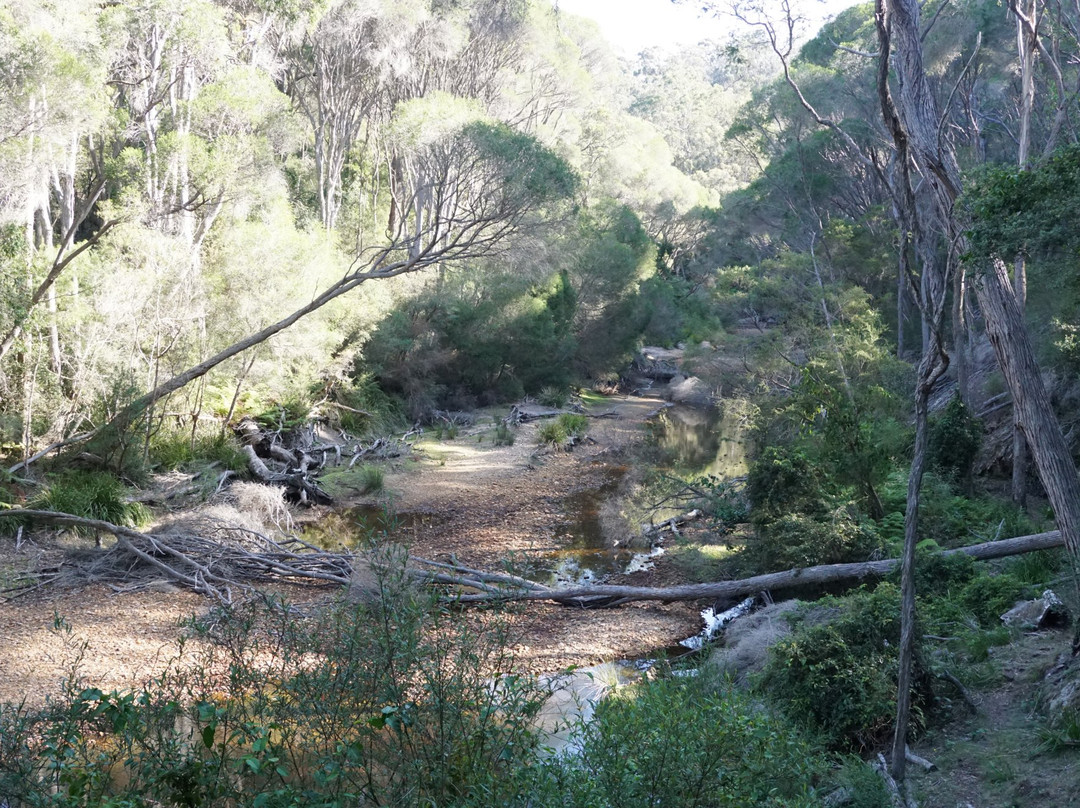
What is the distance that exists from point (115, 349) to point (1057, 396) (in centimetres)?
1467

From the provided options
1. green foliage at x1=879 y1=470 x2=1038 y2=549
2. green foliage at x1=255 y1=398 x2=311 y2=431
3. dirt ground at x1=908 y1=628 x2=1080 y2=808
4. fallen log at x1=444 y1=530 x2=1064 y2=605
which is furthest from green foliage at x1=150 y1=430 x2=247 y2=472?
dirt ground at x1=908 y1=628 x2=1080 y2=808

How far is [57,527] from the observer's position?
35.1 ft

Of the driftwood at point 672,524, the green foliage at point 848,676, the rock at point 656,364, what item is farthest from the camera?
the rock at point 656,364

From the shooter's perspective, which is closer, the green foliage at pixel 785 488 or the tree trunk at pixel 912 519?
the tree trunk at pixel 912 519

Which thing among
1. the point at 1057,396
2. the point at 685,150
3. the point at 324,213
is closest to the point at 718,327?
the point at 324,213

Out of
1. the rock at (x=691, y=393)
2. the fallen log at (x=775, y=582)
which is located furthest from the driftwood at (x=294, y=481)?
the rock at (x=691, y=393)

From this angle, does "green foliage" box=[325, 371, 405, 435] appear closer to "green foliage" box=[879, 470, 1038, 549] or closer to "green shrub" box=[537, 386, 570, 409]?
"green shrub" box=[537, 386, 570, 409]

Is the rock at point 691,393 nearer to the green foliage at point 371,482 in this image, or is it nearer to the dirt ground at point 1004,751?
the green foliage at point 371,482

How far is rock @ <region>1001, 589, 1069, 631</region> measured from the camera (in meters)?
6.92

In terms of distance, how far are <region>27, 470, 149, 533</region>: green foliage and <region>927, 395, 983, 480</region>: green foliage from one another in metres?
11.4

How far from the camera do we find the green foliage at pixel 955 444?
12.6 meters

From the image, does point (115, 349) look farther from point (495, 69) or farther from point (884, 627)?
point (495, 69)

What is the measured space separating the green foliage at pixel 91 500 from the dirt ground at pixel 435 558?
20.5 inches

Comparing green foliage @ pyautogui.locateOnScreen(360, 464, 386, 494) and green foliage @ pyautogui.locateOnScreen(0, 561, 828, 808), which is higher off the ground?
green foliage @ pyautogui.locateOnScreen(0, 561, 828, 808)
